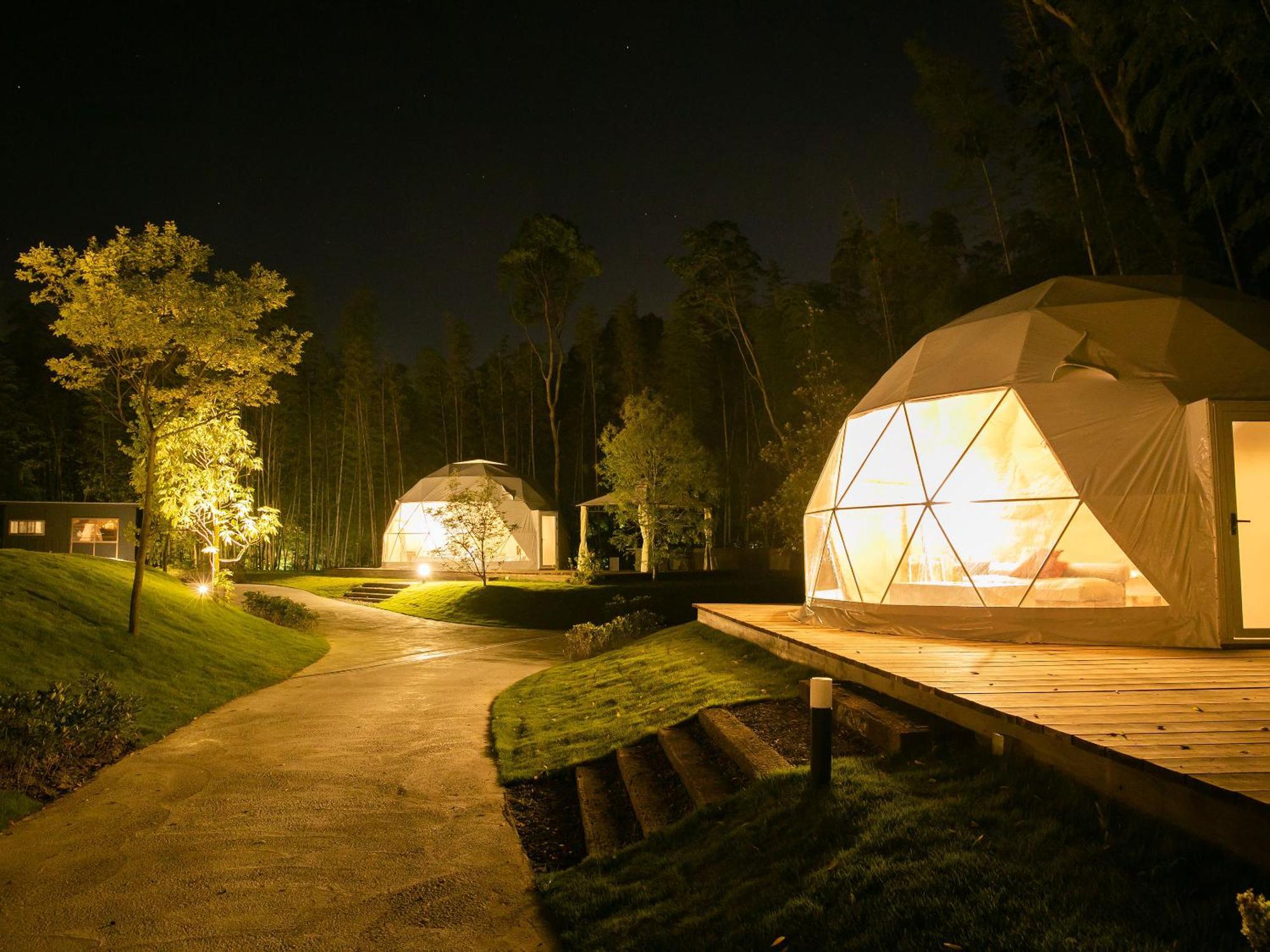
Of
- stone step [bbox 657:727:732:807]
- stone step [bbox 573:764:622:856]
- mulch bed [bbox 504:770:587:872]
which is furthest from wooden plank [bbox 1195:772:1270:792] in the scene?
mulch bed [bbox 504:770:587:872]

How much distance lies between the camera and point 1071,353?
8.60m

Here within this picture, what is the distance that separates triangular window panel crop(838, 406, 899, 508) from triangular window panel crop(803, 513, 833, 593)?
1.63 feet

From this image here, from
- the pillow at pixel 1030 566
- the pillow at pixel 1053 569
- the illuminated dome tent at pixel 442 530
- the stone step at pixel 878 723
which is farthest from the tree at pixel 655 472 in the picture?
the stone step at pixel 878 723

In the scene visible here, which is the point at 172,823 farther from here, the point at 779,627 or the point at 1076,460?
the point at 1076,460

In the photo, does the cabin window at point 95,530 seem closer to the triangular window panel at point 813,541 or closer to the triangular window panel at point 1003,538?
the triangular window panel at point 813,541

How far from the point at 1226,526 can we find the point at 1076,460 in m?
1.37

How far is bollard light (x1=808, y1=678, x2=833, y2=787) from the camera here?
4504mm

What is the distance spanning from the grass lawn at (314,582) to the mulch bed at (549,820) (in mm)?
21378

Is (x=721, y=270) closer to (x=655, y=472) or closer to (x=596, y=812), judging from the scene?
(x=655, y=472)

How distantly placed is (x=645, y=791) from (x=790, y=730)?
3.84 feet

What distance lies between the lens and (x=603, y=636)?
598 inches

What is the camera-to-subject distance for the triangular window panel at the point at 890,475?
985cm

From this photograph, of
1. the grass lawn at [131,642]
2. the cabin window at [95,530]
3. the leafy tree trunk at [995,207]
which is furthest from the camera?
the cabin window at [95,530]

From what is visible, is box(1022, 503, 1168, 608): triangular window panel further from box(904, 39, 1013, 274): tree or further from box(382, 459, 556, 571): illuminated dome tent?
box(382, 459, 556, 571): illuminated dome tent
